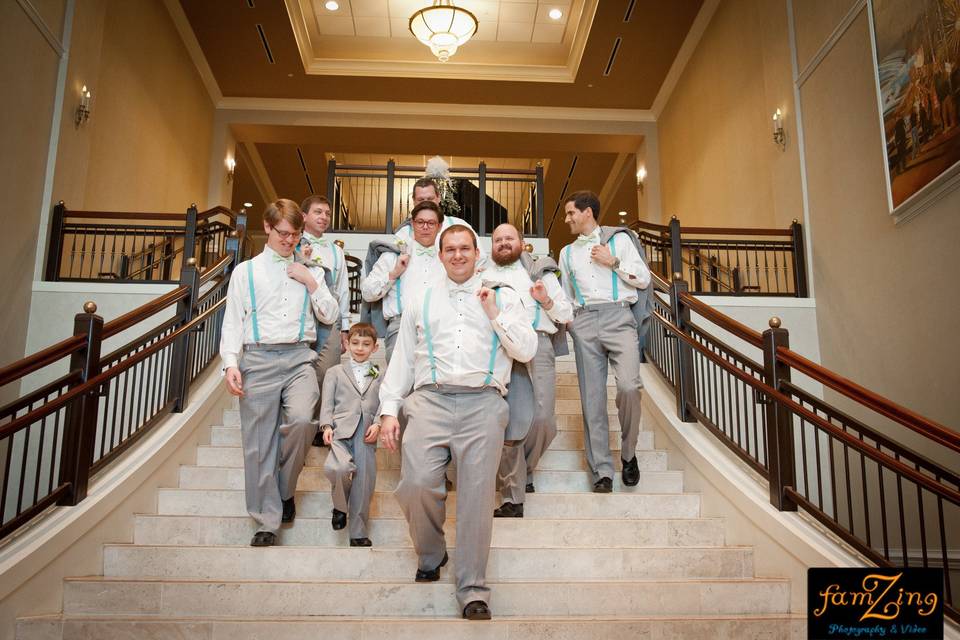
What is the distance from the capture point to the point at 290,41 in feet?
35.2

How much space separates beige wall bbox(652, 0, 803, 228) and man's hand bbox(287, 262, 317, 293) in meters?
5.99

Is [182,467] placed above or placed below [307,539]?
above

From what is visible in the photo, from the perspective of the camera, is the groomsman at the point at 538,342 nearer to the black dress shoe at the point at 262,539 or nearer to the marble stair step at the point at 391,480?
the marble stair step at the point at 391,480

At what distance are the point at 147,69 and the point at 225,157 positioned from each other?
296cm

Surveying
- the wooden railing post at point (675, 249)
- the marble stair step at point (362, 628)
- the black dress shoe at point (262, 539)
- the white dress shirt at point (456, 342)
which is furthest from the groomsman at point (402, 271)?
the wooden railing post at point (675, 249)

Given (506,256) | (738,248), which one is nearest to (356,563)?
(506,256)

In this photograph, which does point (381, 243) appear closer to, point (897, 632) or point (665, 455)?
point (665, 455)

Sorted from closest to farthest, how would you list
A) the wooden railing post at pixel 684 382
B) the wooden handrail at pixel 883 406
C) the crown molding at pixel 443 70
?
the wooden handrail at pixel 883 406, the wooden railing post at pixel 684 382, the crown molding at pixel 443 70

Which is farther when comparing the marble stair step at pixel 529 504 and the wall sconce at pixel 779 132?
the wall sconce at pixel 779 132

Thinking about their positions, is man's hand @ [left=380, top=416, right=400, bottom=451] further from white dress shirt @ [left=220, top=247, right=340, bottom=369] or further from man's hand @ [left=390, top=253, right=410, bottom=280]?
man's hand @ [left=390, top=253, right=410, bottom=280]

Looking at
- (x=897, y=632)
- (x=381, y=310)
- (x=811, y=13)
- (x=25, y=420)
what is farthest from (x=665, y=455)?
(x=811, y=13)

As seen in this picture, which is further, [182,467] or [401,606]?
[182,467]

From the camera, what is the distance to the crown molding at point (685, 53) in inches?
407

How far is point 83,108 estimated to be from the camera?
798 centimetres
